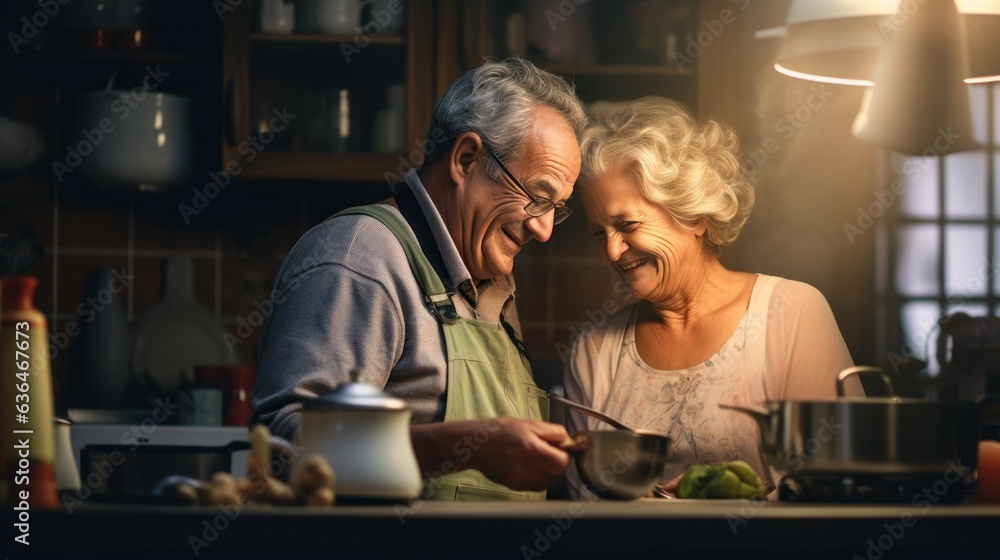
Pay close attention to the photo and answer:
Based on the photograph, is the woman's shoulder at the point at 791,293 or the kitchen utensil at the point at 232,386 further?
the kitchen utensil at the point at 232,386

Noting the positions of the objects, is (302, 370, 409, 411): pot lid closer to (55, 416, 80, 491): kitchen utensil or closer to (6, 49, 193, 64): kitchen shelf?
(55, 416, 80, 491): kitchen utensil

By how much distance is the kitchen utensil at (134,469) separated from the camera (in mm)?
1131

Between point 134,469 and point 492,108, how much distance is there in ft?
3.04

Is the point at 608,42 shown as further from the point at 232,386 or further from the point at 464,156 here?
the point at 464,156

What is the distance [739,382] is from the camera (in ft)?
6.68

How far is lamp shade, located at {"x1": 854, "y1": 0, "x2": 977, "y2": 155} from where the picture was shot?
169 cm

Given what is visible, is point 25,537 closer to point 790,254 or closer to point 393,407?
point 393,407

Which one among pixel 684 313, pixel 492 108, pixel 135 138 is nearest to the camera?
pixel 492 108

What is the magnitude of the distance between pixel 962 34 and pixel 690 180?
562 mm

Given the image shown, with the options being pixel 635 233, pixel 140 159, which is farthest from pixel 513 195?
pixel 140 159

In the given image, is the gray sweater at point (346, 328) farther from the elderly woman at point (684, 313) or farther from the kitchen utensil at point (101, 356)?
the kitchen utensil at point (101, 356)

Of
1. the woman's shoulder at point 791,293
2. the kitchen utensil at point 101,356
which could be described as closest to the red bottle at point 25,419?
the woman's shoulder at point 791,293

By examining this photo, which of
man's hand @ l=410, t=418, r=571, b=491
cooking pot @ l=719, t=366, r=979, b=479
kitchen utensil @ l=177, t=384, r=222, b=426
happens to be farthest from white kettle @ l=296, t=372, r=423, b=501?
kitchen utensil @ l=177, t=384, r=222, b=426

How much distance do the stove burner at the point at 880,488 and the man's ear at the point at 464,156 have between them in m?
0.79
